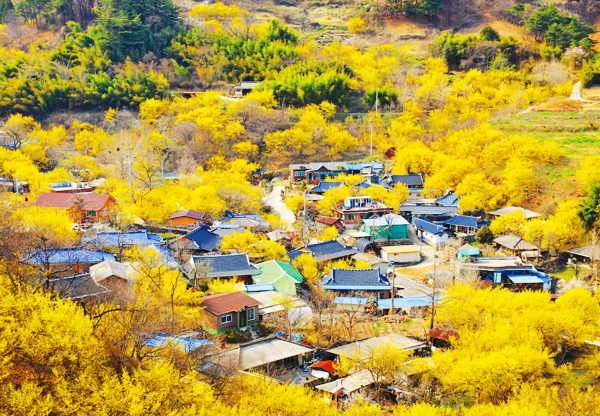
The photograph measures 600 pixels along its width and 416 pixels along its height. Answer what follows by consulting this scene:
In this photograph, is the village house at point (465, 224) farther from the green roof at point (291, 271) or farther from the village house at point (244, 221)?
the green roof at point (291, 271)

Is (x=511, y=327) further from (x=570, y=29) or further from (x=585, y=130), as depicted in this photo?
(x=570, y=29)

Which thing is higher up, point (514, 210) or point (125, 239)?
point (125, 239)

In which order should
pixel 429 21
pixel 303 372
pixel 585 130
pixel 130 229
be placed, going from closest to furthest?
pixel 303 372 < pixel 130 229 < pixel 585 130 < pixel 429 21

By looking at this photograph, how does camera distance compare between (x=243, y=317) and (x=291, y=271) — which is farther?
(x=291, y=271)

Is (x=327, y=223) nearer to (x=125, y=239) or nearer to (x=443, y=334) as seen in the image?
(x=125, y=239)

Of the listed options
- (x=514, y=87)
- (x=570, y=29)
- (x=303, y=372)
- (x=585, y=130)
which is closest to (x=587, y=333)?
(x=303, y=372)

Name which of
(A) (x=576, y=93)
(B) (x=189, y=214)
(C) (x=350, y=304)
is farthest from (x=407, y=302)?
(A) (x=576, y=93)
